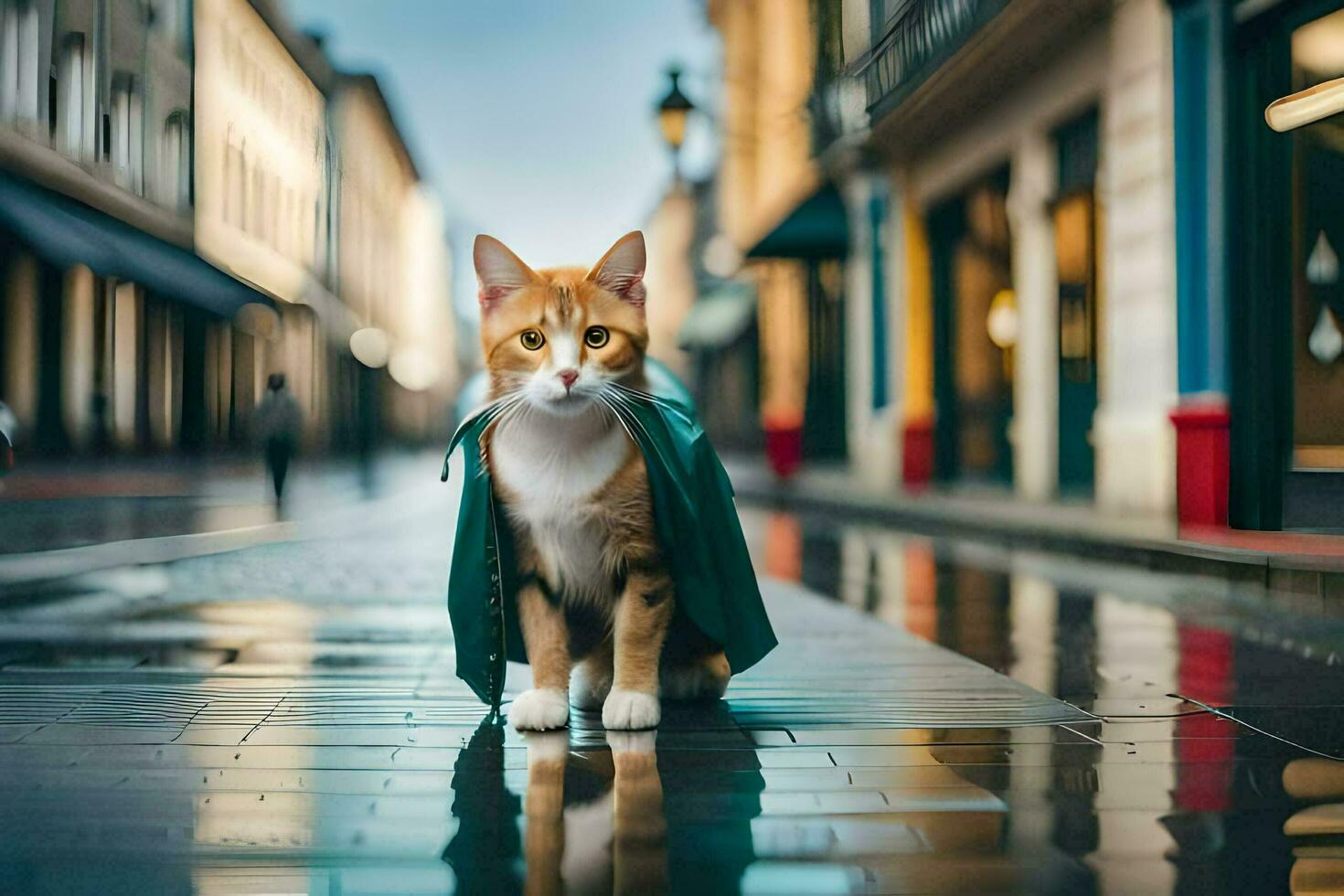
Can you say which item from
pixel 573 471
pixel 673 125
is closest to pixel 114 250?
pixel 573 471

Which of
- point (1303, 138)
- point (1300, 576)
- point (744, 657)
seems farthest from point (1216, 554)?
point (744, 657)

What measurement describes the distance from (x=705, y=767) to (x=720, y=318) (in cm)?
3428

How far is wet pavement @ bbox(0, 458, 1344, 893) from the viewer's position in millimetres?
2738

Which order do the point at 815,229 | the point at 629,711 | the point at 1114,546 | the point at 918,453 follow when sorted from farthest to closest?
the point at 815,229 < the point at 918,453 < the point at 1114,546 < the point at 629,711

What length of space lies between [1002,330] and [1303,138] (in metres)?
7.44

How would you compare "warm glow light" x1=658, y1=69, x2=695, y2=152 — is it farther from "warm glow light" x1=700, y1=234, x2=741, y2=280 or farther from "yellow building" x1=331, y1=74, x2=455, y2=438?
"warm glow light" x1=700, y1=234, x2=741, y2=280

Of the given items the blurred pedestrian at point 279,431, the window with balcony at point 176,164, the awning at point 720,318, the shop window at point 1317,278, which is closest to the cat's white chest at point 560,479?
the window with balcony at point 176,164

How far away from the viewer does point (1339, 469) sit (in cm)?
1004

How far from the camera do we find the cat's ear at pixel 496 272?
3.81m

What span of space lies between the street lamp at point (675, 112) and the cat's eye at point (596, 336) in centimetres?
1452

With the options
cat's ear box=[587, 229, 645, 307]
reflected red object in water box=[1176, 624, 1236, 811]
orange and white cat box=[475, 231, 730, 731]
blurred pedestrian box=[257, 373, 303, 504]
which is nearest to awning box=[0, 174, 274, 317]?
orange and white cat box=[475, 231, 730, 731]

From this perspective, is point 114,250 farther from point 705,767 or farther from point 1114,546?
point 1114,546

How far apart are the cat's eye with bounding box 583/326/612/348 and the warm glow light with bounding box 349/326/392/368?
103 inches

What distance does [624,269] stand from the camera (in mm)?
3895
